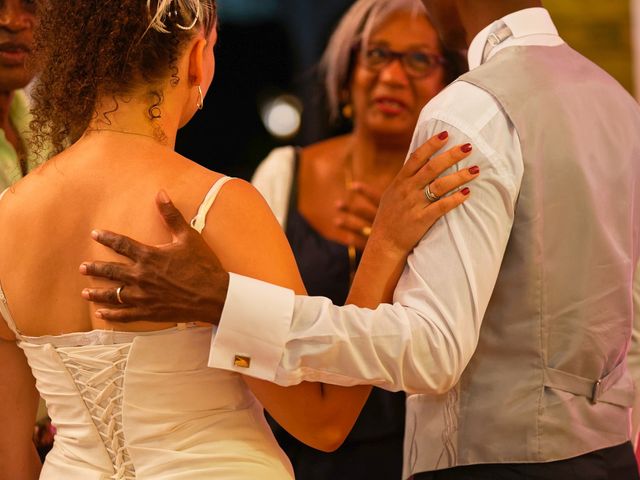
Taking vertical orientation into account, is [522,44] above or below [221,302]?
above

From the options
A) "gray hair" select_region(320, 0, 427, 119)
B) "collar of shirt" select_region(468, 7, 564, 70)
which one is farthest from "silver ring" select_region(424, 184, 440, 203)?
"gray hair" select_region(320, 0, 427, 119)

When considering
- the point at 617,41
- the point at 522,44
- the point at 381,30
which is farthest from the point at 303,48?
the point at 522,44

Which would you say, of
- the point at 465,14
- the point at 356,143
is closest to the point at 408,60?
the point at 356,143

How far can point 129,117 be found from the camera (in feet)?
5.92

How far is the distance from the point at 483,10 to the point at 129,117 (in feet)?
Answer: 2.37

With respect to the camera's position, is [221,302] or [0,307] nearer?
[221,302]

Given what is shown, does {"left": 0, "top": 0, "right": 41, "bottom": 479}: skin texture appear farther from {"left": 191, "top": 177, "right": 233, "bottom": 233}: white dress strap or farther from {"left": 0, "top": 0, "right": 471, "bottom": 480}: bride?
{"left": 191, "top": 177, "right": 233, "bottom": 233}: white dress strap

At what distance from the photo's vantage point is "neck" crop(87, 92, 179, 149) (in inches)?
70.9

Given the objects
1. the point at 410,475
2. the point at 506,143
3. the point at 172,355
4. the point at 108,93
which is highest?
the point at 108,93

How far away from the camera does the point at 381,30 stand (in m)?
3.13

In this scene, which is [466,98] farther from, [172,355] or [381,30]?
[381,30]

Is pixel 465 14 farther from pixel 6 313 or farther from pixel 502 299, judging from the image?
pixel 6 313

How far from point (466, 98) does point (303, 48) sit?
18.0 feet

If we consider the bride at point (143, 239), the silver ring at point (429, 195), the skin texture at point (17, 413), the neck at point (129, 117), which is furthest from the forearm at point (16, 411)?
the silver ring at point (429, 195)
